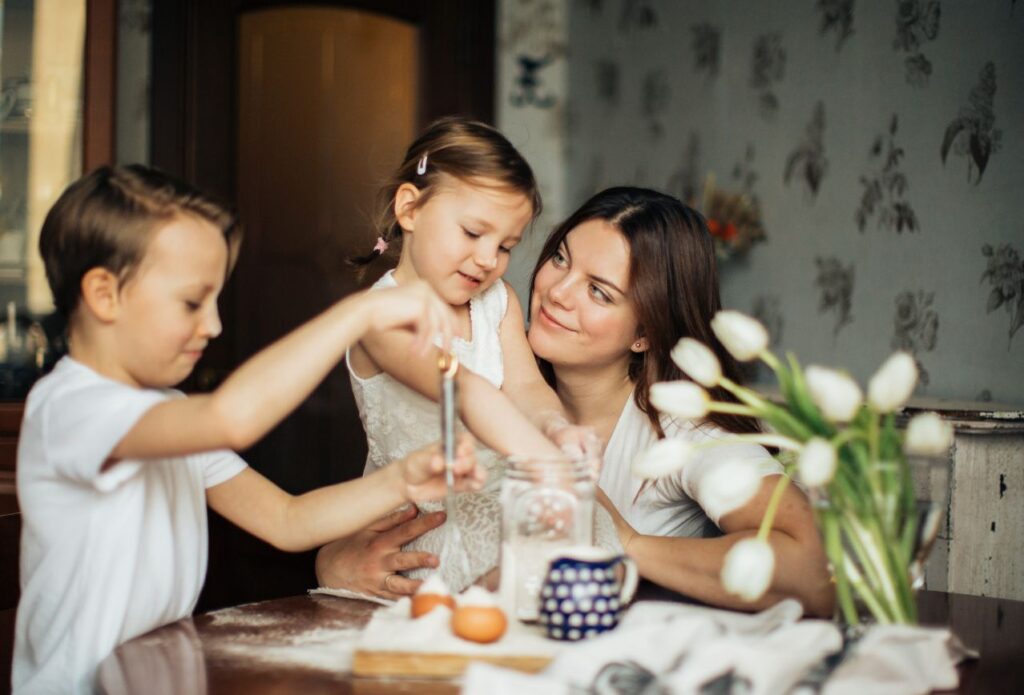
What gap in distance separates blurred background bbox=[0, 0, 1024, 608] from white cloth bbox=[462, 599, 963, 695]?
103 cm

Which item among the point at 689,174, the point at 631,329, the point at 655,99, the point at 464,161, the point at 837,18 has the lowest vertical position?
the point at 631,329

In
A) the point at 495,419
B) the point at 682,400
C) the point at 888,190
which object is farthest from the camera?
the point at 888,190

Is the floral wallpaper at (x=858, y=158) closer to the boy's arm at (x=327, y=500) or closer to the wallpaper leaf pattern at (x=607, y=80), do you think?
the wallpaper leaf pattern at (x=607, y=80)

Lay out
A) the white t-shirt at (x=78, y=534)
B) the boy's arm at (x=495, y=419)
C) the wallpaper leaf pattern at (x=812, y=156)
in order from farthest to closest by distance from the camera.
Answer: the wallpaper leaf pattern at (x=812, y=156) → the boy's arm at (x=495, y=419) → the white t-shirt at (x=78, y=534)

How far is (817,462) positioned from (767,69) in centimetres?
266

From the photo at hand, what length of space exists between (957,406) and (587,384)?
89 cm

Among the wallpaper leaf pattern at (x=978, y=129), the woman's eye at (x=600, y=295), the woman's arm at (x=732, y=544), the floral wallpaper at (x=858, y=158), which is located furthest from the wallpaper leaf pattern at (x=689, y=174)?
the woman's arm at (x=732, y=544)

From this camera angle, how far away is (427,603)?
1.22 m

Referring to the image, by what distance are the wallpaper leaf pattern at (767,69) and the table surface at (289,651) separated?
2187 mm

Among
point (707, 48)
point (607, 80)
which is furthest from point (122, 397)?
point (607, 80)

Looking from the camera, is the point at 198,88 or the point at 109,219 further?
the point at 198,88

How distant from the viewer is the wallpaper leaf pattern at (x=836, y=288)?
10.1 ft

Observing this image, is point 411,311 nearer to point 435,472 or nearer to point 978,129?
point 435,472

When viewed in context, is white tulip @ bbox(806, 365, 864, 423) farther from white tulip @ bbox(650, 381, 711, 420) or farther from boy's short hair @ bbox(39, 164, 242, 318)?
boy's short hair @ bbox(39, 164, 242, 318)
